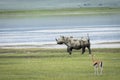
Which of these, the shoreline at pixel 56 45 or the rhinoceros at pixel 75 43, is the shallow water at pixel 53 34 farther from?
the rhinoceros at pixel 75 43

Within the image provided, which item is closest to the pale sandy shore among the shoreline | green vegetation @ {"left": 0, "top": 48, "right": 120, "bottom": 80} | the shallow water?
the shoreline

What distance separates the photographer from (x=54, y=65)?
1484cm

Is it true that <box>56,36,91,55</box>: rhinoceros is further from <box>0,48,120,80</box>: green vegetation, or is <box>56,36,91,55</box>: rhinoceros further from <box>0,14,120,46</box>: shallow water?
<box>0,14,120,46</box>: shallow water

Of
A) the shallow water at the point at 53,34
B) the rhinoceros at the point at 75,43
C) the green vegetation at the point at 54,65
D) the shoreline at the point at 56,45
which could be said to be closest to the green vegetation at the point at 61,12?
the shallow water at the point at 53,34

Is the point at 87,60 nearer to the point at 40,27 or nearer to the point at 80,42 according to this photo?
the point at 80,42

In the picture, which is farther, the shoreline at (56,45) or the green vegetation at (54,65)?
the shoreline at (56,45)

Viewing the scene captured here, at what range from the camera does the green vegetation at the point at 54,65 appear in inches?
548

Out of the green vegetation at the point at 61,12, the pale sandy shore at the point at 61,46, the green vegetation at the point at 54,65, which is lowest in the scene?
the green vegetation at the point at 61,12

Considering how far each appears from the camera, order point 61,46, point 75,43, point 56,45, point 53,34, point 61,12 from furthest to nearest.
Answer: point 61,12, point 53,34, point 56,45, point 61,46, point 75,43

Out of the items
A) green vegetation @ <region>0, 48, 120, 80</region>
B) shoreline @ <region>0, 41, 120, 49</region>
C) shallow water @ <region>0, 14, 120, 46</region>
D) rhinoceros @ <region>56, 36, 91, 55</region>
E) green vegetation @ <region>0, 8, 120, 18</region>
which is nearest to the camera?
green vegetation @ <region>0, 48, 120, 80</region>

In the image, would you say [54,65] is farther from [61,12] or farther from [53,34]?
[61,12]

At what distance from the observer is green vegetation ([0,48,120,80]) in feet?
45.6

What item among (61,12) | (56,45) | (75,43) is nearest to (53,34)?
(56,45)

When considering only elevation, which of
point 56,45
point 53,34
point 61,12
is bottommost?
point 61,12
